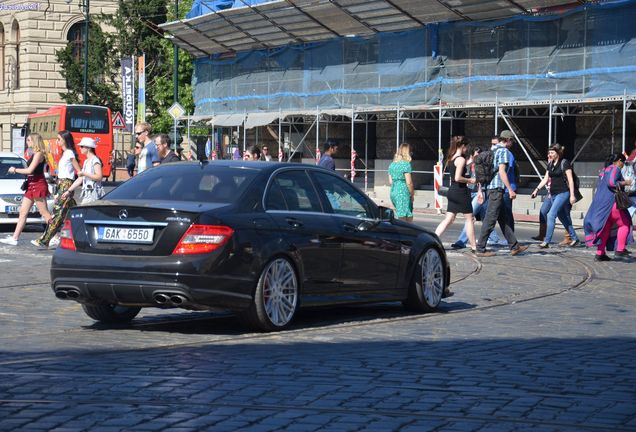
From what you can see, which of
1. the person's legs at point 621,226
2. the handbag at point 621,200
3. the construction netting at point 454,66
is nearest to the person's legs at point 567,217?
the person's legs at point 621,226

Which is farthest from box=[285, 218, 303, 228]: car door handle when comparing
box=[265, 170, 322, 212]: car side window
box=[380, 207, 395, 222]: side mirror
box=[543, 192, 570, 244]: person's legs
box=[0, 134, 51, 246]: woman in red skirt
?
box=[543, 192, 570, 244]: person's legs

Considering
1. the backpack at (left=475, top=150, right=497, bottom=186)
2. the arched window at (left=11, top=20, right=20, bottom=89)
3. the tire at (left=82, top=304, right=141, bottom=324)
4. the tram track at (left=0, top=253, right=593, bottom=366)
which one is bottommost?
the tram track at (left=0, top=253, right=593, bottom=366)

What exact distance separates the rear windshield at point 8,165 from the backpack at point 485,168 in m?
9.80

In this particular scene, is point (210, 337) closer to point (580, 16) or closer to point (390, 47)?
point (580, 16)

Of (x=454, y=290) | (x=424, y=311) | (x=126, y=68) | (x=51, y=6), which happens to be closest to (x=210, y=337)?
(x=424, y=311)

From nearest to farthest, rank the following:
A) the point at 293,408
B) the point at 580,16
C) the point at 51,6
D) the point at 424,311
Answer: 1. the point at 293,408
2. the point at 424,311
3. the point at 580,16
4. the point at 51,6

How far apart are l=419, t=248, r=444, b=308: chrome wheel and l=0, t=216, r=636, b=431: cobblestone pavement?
0.26m

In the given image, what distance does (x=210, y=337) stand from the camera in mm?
9641

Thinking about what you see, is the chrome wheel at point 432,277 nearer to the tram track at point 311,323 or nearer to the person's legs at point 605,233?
the tram track at point 311,323

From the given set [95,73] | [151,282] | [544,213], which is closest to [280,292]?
[151,282]

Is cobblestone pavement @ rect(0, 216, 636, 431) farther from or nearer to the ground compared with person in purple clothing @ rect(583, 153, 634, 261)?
nearer to the ground

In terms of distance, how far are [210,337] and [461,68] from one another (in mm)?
27030

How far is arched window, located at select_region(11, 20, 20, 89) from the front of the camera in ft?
221

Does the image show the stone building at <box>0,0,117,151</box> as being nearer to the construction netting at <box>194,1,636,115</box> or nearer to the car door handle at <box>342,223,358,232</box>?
the construction netting at <box>194,1,636,115</box>
